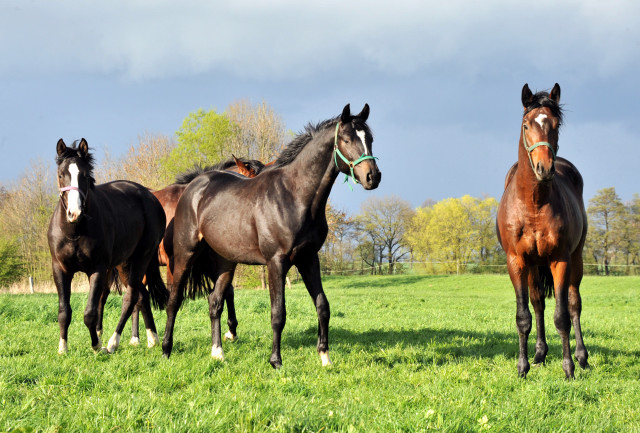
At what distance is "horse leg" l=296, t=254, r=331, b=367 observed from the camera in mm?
5754

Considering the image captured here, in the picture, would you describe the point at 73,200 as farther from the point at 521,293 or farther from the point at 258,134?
the point at 258,134

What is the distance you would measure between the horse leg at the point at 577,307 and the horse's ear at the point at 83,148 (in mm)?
6407

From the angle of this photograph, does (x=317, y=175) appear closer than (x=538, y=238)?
No

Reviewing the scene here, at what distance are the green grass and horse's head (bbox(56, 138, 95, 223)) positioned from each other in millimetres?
1750

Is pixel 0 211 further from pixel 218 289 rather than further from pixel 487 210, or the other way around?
pixel 487 210

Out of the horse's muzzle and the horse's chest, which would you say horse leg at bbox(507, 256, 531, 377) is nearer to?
the horse's chest

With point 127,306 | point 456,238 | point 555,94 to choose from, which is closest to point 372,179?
point 555,94

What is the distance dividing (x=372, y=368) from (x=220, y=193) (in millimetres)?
2959

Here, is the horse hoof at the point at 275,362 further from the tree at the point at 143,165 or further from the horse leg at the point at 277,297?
the tree at the point at 143,165

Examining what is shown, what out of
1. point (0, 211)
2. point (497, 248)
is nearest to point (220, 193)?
point (0, 211)

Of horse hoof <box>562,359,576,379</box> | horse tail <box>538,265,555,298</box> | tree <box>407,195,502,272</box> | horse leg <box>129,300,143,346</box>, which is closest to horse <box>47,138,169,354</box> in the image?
horse leg <box>129,300,143,346</box>

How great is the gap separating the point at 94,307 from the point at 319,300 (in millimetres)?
2863

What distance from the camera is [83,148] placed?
643cm

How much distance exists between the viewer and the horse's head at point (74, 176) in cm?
589
